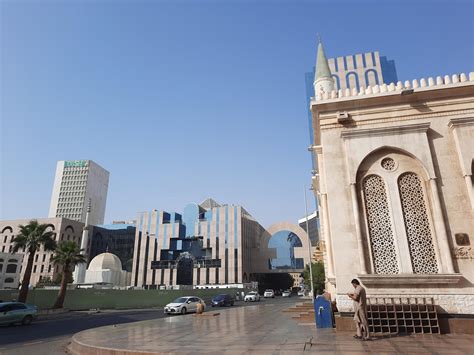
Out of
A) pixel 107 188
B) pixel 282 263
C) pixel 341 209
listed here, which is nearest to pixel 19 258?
pixel 282 263

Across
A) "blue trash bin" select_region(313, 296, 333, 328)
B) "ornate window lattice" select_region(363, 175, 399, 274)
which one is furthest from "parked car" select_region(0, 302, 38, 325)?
"ornate window lattice" select_region(363, 175, 399, 274)

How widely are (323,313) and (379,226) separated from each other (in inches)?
141

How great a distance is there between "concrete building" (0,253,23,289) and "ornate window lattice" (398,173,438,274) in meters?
74.7

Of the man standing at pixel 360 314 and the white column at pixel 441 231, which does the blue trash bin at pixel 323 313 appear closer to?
the man standing at pixel 360 314

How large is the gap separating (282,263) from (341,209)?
2561 inches

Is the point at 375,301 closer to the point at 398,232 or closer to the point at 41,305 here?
the point at 398,232

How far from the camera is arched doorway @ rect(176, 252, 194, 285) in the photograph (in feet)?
229

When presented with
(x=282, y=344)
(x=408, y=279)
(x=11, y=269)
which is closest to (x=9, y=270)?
(x=11, y=269)

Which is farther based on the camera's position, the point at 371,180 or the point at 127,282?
the point at 127,282

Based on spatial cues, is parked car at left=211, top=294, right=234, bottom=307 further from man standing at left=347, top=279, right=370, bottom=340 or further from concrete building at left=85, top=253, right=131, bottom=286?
concrete building at left=85, top=253, right=131, bottom=286

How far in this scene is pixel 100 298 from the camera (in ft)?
118

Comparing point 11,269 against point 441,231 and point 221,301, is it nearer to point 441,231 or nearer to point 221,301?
point 221,301

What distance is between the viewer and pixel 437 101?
38.7ft

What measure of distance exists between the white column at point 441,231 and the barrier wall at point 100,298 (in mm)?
33885
